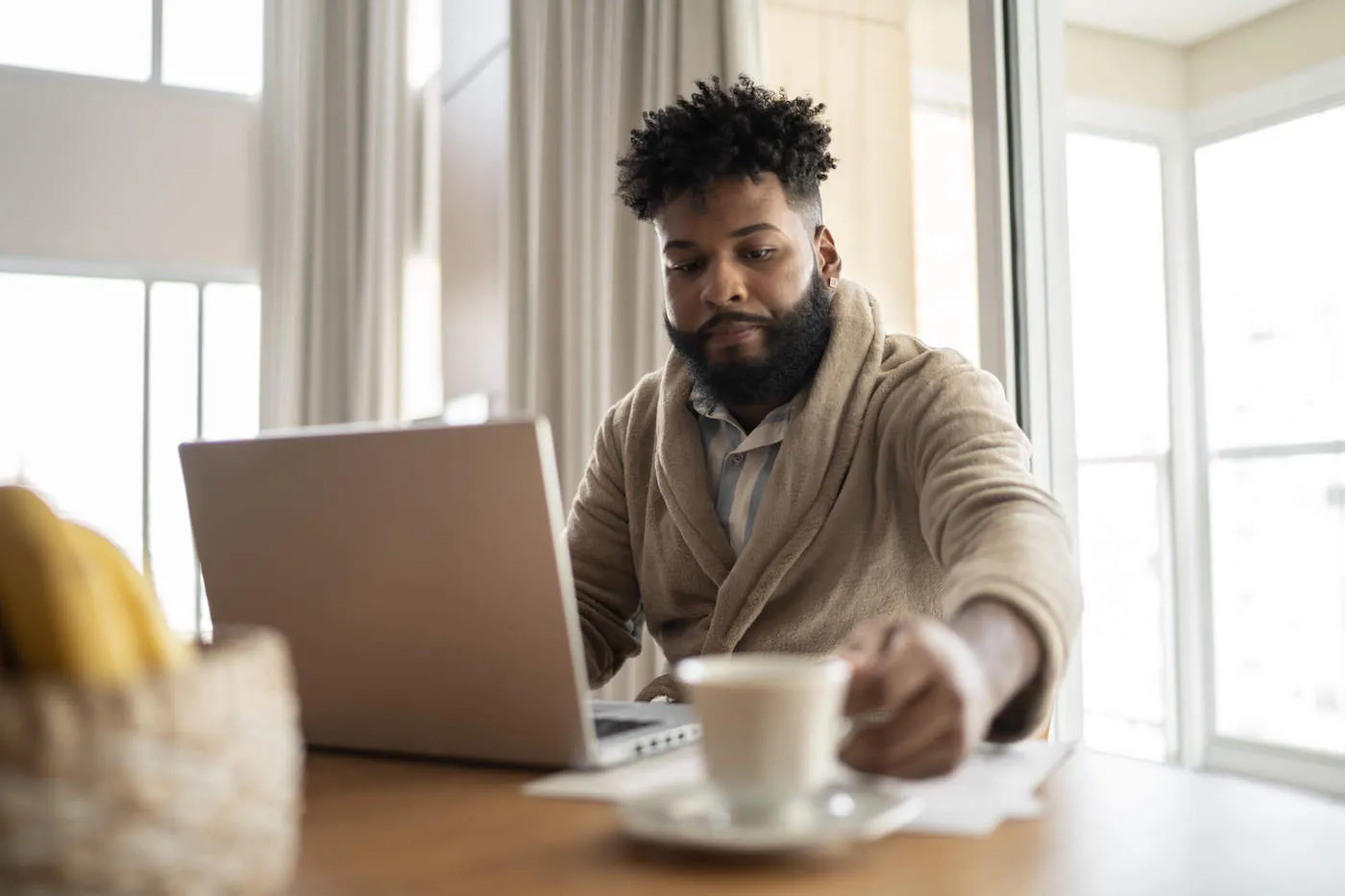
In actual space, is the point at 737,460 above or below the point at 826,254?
below

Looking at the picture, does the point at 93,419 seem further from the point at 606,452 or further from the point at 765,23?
the point at 606,452

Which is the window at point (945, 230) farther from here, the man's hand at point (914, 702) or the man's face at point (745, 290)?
the man's hand at point (914, 702)

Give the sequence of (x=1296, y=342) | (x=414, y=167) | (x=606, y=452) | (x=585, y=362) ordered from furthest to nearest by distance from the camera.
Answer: (x=414, y=167)
(x=585, y=362)
(x=1296, y=342)
(x=606, y=452)

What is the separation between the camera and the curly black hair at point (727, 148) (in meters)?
1.59

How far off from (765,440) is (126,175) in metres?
3.39

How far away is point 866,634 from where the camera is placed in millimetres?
757

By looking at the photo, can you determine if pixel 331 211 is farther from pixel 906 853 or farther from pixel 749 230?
pixel 906 853

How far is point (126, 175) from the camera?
422cm

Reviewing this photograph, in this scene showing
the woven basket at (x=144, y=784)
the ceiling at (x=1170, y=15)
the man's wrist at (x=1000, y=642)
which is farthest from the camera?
the ceiling at (x=1170, y=15)

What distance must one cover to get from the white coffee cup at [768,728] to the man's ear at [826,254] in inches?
45.8

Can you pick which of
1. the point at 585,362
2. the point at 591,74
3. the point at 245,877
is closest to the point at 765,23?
the point at 591,74

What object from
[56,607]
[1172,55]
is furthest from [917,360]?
[56,607]

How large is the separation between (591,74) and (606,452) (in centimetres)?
182

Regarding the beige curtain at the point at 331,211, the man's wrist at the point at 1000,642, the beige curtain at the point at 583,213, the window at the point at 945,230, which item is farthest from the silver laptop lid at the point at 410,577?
the beige curtain at the point at 331,211
